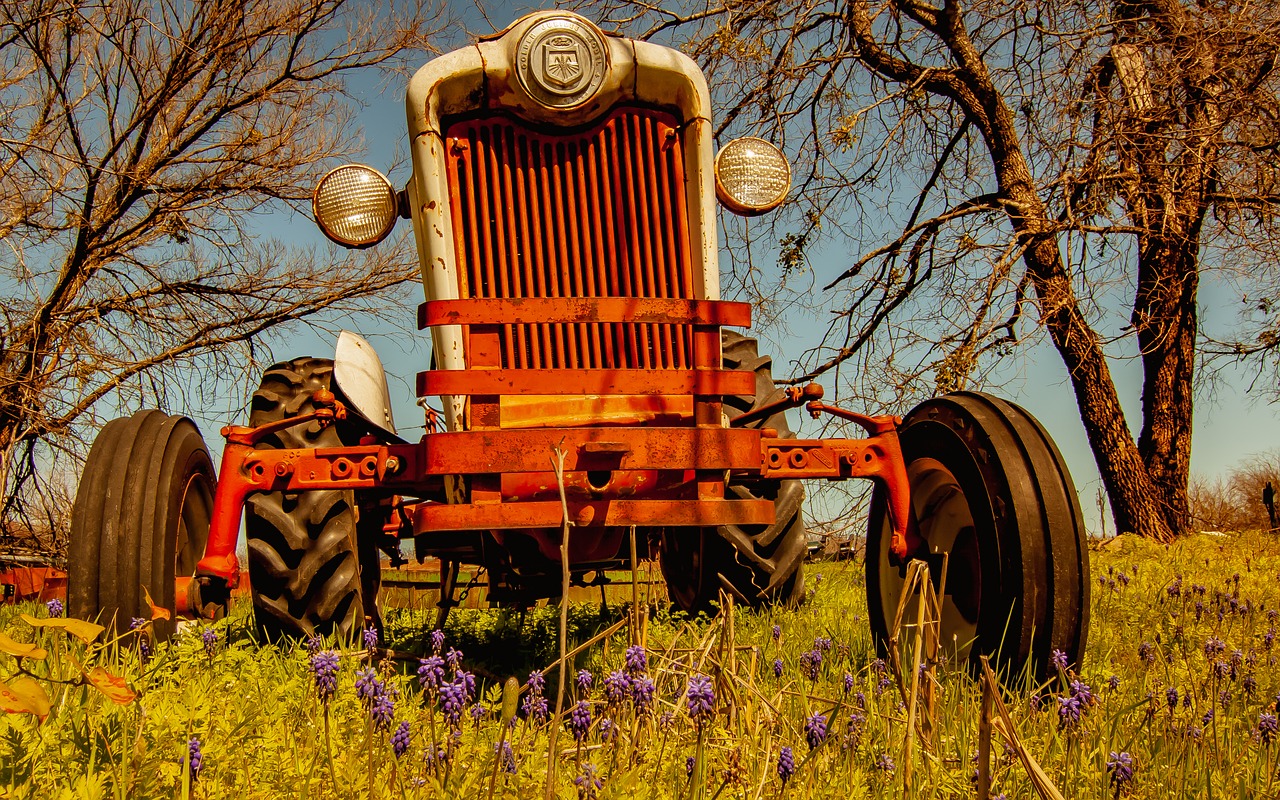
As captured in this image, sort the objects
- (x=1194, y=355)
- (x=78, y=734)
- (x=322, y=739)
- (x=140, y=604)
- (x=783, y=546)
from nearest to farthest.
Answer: (x=78, y=734), (x=322, y=739), (x=140, y=604), (x=783, y=546), (x=1194, y=355)

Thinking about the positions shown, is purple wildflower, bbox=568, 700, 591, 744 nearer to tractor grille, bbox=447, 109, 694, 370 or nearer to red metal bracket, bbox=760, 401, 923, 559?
red metal bracket, bbox=760, 401, 923, 559

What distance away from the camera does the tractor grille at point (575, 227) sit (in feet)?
10.8

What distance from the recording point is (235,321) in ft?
34.9

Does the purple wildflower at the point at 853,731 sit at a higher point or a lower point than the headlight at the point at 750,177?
lower

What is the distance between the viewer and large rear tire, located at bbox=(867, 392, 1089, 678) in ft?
9.35

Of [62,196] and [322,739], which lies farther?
[62,196]

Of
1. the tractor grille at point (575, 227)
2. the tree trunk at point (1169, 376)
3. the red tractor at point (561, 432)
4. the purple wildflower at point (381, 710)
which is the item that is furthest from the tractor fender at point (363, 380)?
the tree trunk at point (1169, 376)

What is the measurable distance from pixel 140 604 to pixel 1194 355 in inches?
415

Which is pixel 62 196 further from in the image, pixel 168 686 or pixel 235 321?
pixel 168 686

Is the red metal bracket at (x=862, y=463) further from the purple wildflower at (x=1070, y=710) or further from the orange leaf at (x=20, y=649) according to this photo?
the orange leaf at (x=20, y=649)

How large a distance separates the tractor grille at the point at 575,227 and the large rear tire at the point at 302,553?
34.1 inches

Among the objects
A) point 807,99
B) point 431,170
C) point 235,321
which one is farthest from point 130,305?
point 431,170

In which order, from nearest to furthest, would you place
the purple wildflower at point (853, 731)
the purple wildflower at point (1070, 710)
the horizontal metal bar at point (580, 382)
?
the purple wildflower at point (1070, 710) < the purple wildflower at point (853, 731) < the horizontal metal bar at point (580, 382)

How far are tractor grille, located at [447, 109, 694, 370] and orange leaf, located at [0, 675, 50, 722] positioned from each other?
6.61 ft
